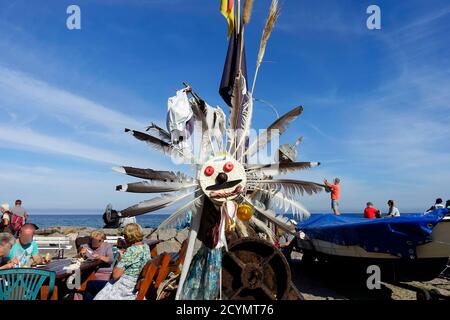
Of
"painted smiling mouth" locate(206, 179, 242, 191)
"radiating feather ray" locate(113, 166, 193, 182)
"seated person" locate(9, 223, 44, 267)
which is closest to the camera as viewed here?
"painted smiling mouth" locate(206, 179, 242, 191)

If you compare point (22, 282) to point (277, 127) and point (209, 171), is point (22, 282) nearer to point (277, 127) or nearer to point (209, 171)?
point (209, 171)

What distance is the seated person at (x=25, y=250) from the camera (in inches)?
199

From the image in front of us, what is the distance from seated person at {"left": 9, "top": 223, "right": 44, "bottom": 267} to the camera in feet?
16.5

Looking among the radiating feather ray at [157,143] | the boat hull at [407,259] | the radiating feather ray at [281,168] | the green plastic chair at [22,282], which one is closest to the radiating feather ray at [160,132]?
the radiating feather ray at [157,143]

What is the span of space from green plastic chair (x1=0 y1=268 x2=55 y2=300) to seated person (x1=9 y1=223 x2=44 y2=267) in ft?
3.36

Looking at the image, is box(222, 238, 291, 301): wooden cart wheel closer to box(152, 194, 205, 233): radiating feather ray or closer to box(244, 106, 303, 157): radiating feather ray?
box(152, 194, 205, 233): radiating feather ray

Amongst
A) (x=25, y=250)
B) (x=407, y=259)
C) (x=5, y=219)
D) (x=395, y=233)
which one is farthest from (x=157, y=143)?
(x=5, y=219)

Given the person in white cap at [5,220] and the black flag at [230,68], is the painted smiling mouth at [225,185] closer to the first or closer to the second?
the black flag at [230,68]

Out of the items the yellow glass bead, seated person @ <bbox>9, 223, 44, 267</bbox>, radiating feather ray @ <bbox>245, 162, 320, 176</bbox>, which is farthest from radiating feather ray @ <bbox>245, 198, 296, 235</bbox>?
seated person @ <bbox>9, 223, 44, 267</bbox>

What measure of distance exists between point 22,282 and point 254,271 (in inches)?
114

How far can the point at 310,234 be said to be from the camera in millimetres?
9164
